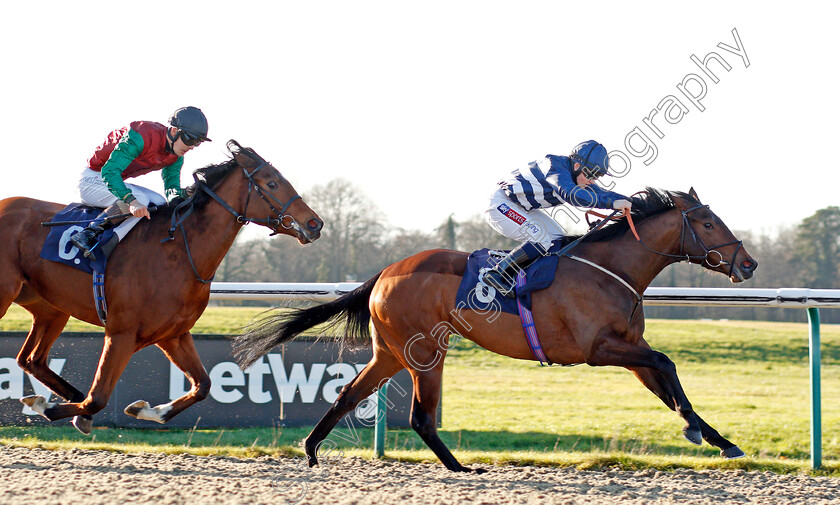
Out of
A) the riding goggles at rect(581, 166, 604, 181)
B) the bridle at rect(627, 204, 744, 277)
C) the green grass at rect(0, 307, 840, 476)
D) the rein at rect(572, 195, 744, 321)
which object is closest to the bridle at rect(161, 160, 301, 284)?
the green grass at rect(0, 307, 840, 476)

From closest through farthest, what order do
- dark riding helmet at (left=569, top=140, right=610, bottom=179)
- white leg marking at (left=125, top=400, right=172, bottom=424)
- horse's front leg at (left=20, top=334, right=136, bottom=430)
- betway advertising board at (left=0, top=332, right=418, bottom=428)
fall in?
horse's front leg at (left=20, top=334, right=136, bottom=430)
white leg marking at (left=125, top=400, right=172, bottom=424)
dark riding helmet at (left=569, top=140, right=610, bottom=179)
betway advertising board at (left=0, top=332, right=418, bottom=428)

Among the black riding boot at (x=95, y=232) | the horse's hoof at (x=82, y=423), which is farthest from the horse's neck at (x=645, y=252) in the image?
the horse's hoof at (x=82, y=423)

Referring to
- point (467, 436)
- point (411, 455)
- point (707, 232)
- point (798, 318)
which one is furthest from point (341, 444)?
point (798, 318)

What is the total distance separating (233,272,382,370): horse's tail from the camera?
198 inches

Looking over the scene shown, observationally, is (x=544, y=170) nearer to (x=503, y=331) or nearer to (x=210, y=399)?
(x=503, y=331)

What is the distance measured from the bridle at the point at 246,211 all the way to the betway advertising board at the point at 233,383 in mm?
1803

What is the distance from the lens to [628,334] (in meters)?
4.43

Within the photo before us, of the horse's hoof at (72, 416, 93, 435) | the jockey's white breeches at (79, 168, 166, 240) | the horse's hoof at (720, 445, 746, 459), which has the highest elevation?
the jockey's white breeches at (79, 168, 166, 240)

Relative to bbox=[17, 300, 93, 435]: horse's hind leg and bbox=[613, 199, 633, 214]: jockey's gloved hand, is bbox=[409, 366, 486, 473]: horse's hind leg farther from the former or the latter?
bbox=[17, 300, 93, 435]: horse's hind leg

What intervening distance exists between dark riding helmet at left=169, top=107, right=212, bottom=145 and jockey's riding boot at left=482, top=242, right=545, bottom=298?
1.87 meters

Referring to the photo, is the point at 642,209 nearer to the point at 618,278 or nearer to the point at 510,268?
the point at 618,278

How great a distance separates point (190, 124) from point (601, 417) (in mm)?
6487

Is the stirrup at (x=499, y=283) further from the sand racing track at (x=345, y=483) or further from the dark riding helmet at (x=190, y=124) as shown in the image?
the dark riding helmet at (x=190, y=124)

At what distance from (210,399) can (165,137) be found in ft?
7.81
